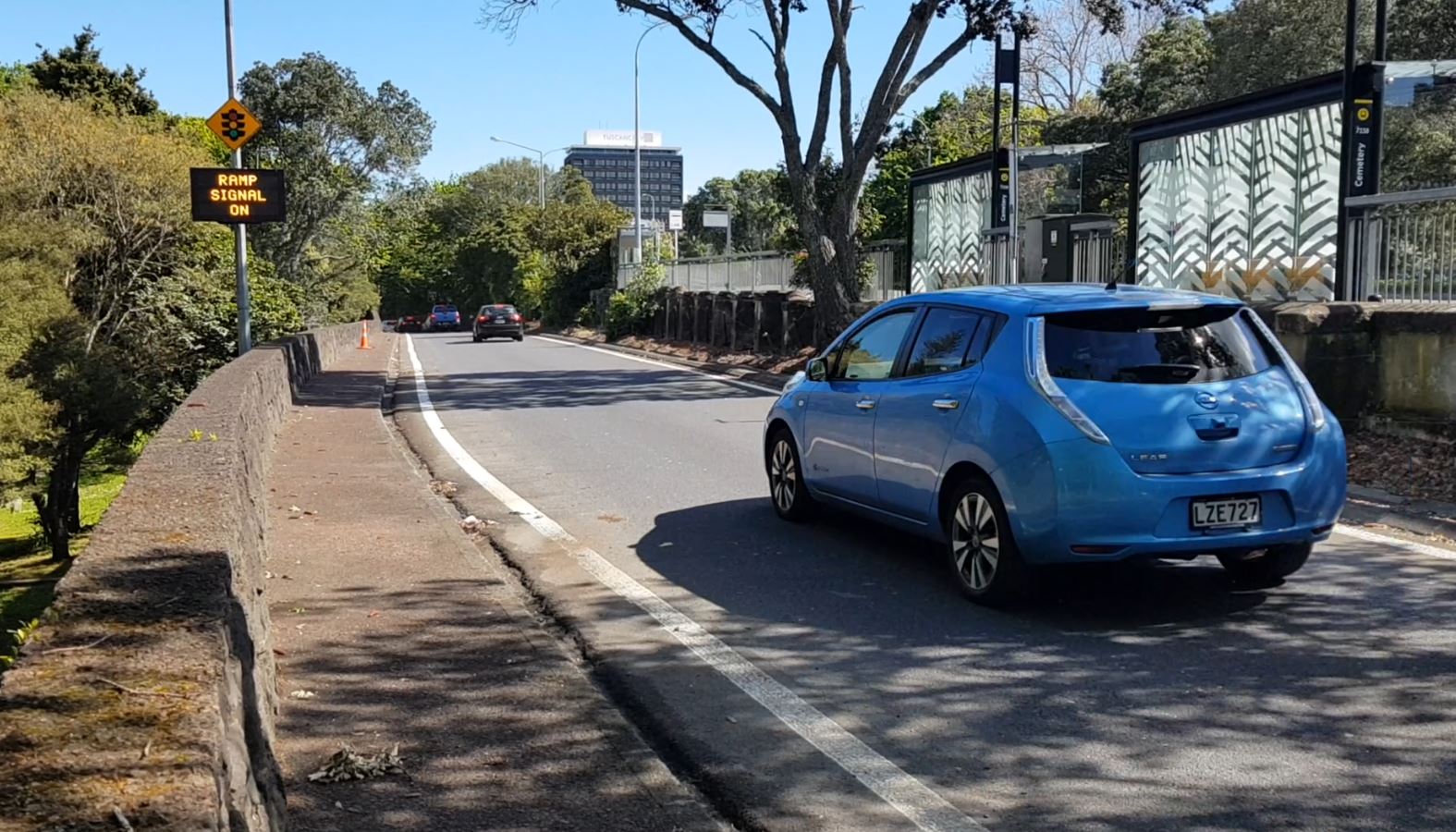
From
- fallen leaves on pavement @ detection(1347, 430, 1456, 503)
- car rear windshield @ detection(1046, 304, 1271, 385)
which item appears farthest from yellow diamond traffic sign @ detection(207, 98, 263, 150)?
car rear windshield @ detection(1046, 304, 1271, 385)

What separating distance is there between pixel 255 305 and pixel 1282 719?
29.1m

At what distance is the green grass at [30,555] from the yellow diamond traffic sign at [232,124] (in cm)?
572

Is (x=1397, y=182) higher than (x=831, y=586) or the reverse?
higher

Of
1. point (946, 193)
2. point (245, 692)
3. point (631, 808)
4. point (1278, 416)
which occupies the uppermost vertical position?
point (946, 193)

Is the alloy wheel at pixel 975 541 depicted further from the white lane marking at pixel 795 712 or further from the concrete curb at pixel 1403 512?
the concrete curb at pixel 1403 512

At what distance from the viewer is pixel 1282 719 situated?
5090mm

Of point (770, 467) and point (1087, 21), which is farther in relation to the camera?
Result: point (1087, 21)

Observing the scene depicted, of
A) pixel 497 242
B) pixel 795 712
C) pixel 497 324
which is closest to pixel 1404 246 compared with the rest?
pixel 795 712

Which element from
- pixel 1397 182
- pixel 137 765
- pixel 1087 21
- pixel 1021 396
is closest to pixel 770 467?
pixel 1021 396

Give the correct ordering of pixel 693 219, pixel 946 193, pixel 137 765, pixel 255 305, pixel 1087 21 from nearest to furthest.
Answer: pixel 137 765 → pixel 946 193 → pixel 255 305 → pixel 1087 21 → pixel 693 219

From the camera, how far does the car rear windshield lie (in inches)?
259

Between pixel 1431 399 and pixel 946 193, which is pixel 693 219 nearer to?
pixel 946 193

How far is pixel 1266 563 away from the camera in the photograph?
7.06 metres

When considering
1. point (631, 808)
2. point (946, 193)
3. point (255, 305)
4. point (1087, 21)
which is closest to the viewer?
point (631, 808)
